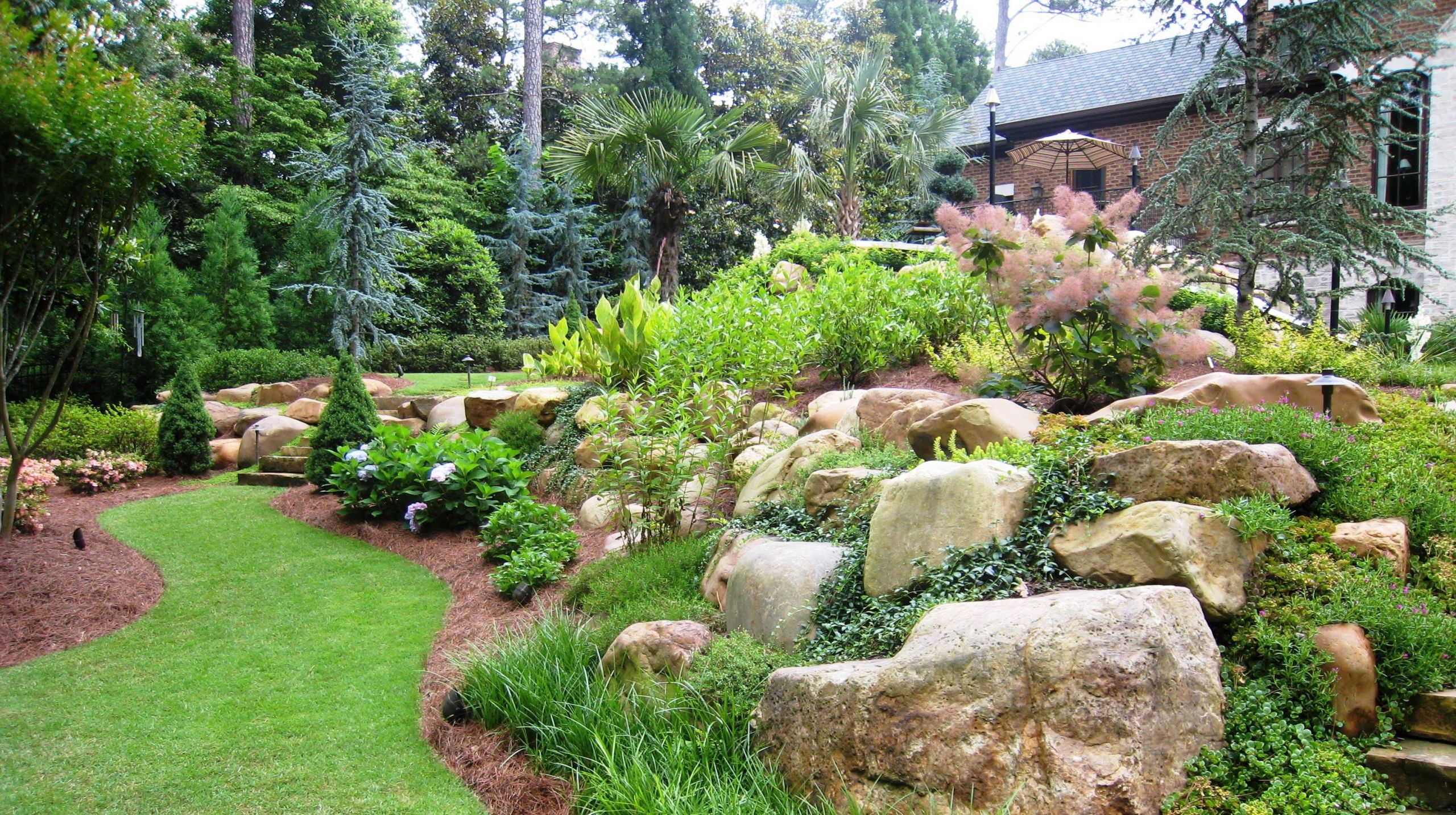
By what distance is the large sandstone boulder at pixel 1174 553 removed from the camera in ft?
11.6

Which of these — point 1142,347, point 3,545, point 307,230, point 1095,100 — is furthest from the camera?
point 1095,100

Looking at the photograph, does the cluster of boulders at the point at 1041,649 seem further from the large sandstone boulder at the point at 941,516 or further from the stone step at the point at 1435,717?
the stone step at the point at 1435,717

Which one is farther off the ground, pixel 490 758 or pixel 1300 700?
pixel 1300 700

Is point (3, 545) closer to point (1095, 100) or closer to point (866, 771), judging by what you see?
point (866, 771)


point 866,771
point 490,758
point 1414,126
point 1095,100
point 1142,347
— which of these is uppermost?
point 1095,100

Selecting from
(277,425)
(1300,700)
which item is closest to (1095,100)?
(277,425)

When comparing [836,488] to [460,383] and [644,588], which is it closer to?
[644,588]

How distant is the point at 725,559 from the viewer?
519 centimetres

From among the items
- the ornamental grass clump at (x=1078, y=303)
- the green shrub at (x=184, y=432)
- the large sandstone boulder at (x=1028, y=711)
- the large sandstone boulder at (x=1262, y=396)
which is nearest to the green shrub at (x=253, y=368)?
the green shrub at (x=184, y=432)

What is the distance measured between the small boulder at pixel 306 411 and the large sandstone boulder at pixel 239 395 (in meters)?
1.83

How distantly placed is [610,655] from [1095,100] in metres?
21.3

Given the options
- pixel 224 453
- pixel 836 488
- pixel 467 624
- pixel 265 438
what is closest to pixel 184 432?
pixel 224 453

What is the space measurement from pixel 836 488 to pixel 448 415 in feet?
24.5

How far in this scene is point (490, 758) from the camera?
4062 millimetres
